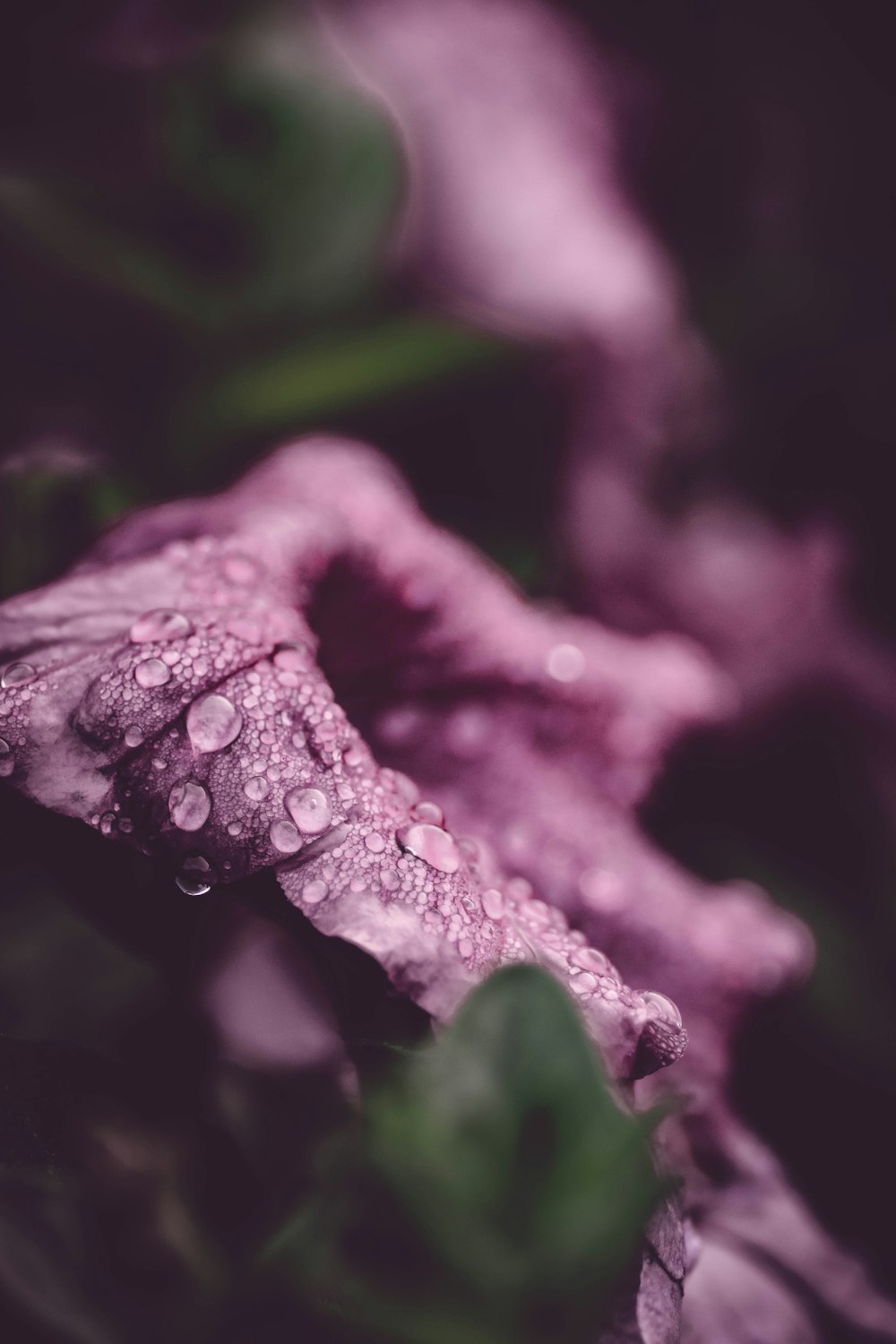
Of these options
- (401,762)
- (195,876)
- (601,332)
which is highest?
(601,332)

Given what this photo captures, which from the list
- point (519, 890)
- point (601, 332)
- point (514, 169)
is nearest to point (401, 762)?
point (519, 890)

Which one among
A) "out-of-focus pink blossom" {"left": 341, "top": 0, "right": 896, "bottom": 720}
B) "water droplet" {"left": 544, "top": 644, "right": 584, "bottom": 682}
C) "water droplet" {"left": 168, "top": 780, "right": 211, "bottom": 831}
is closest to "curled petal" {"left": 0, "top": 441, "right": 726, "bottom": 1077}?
"water droplet" {"left": 168, "top": 780, "right": 211, "bottom": 831}

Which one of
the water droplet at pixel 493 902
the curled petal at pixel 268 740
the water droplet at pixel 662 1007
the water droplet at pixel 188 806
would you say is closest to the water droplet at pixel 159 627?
the curled petal at pixel 268 740

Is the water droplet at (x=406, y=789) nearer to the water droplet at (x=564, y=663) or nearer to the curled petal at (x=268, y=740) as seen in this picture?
the curled petal at (x=268, y=740)

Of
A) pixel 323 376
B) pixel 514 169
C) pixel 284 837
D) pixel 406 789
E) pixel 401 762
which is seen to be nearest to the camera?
pixel 284 837

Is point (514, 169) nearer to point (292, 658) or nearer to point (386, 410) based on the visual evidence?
point (386, 410)
